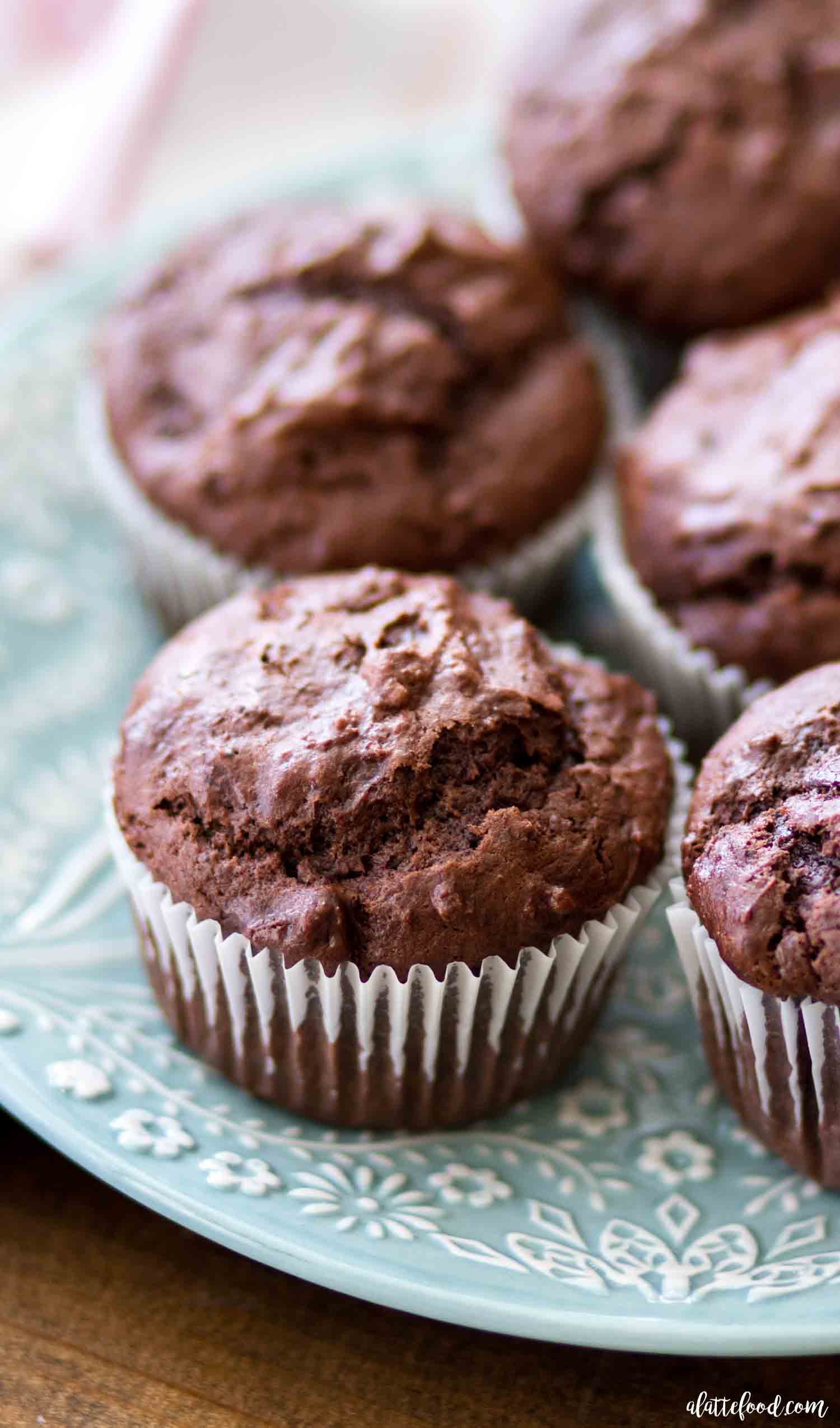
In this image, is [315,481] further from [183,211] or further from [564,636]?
[183,211]

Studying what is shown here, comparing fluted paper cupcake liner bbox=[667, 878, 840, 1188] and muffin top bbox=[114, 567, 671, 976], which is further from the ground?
muffin top bbox=[114, 567, 671, 976]

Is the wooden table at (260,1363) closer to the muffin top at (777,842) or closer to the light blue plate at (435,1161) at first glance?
the light blue plate at (435,1161)

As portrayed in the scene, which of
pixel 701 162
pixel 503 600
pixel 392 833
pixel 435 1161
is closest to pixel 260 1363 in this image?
pixel 435 1161

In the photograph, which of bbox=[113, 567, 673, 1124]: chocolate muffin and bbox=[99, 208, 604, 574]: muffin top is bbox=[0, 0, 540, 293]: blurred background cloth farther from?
bbox=[113, 567, 673, 1124]: chocolate muffin

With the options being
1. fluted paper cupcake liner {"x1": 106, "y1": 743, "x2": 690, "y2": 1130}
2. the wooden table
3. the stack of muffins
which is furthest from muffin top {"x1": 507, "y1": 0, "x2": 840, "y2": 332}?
the wooden table

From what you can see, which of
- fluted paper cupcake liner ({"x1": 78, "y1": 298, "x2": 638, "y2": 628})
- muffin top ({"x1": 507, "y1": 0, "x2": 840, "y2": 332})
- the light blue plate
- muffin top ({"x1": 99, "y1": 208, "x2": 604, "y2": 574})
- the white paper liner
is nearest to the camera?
the light blue plate

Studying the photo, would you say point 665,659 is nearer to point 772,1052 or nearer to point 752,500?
point 752,500
